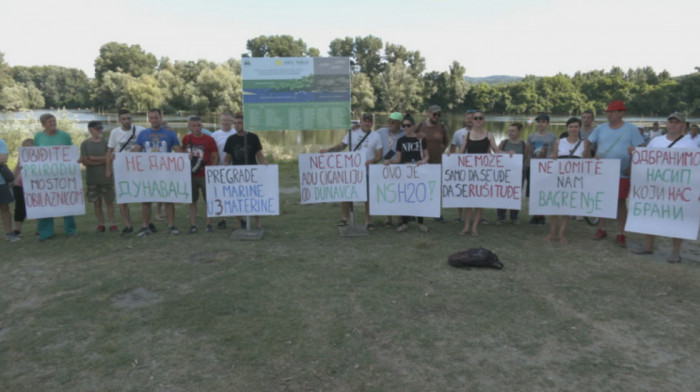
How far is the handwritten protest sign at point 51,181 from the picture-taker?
688 cm

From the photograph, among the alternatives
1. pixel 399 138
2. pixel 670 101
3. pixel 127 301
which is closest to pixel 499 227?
pixel 399 138

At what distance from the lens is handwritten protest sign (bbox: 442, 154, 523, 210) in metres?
7.07

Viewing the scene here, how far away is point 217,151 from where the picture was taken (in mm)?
7270

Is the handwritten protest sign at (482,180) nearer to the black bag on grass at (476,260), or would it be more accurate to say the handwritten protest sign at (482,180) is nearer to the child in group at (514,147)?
the child in group at (514,147)

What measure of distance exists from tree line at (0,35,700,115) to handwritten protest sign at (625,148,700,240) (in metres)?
48.3

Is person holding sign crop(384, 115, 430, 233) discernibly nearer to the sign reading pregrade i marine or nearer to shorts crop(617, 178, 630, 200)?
the sign reading pregrade i marine

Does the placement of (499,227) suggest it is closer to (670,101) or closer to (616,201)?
(616,201)

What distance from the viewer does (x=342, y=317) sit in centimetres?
414

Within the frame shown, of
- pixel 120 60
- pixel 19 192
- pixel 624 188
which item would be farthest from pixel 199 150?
pixel 120 60

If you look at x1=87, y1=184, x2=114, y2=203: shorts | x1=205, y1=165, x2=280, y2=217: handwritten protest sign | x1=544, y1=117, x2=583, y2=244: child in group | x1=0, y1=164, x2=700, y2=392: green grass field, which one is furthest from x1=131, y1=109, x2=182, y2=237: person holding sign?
x1=544, y1=117, x2=583, y2=244: child in group

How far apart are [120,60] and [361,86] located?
67570 millimetres

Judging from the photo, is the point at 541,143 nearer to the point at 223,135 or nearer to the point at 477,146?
the point at 477,146

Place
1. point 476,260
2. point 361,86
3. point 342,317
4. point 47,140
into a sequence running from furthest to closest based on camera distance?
point 361,86 < point 47,140 < point 476,260 < point 342,317

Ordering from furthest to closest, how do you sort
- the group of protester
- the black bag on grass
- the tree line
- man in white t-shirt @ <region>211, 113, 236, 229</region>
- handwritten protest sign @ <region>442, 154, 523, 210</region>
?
1. the tree line
2. man in white t-shirt @ <region>211, 113, 236, 229</region>
3. handwritten protest sign @ <region>442, 154, 523, 210</region>
4. the group of protester
5. the black bag on grass
